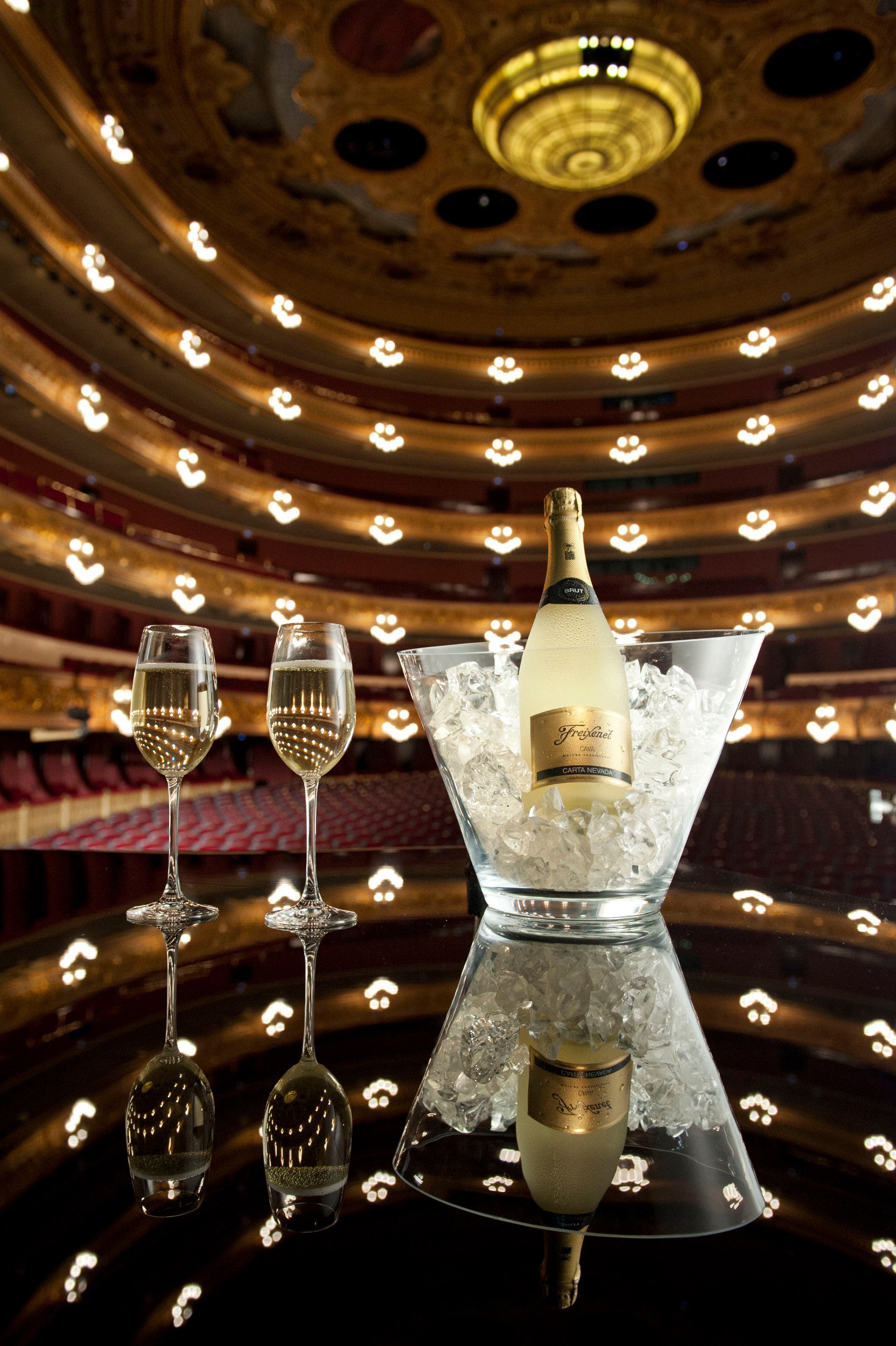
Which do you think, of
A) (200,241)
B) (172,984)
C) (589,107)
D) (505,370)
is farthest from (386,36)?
(172,984)

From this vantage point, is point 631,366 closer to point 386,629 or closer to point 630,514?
point 630,514

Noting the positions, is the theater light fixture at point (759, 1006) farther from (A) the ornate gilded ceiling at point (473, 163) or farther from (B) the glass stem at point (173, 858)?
(A) the ornate gilded ceiling at point (473, 163)

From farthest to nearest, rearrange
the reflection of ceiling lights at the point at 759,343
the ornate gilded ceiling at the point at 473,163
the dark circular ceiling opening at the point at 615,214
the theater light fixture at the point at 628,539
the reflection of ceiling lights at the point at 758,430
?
1. the theater light fixture at the point at 628,539
2. the reflection of ceiling lights at the point at 759,343
3. the reflection of ceiling lights at the point at 758,430
4. the dark circular ceiling opening at the point at 615,214
5. the ornate gilded ceiling at the point at 473,163

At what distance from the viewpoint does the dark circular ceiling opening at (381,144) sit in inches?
331

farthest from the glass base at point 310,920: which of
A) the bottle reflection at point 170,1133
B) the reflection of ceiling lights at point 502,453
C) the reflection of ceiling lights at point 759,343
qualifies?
the reflection of ceiling lights at point 759,343

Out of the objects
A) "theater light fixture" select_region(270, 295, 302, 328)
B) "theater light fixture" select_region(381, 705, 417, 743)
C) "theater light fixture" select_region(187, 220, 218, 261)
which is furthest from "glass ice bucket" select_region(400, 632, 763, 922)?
"theater light fixture" select_region(270, 295, 302, 328)

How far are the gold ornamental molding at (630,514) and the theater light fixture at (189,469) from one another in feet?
0.04

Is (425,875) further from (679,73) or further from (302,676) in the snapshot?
(679,73)

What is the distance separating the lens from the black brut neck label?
77 centimetres

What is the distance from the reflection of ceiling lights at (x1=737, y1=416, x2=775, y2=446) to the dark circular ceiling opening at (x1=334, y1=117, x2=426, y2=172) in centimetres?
466

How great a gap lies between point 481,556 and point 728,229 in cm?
462

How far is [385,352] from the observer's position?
34.5 ft

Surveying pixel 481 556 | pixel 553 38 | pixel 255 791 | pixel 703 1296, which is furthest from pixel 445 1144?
pixel 481 556

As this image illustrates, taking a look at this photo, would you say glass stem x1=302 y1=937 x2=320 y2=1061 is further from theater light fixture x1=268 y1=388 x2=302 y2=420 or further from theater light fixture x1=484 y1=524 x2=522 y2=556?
theater light fixture x1=484 y1=524 x2=522 y2=556
